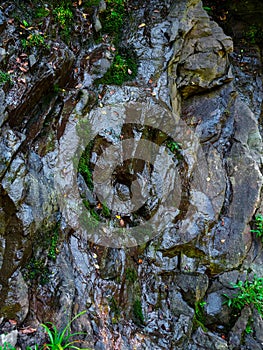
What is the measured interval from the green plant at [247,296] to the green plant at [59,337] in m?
2.52

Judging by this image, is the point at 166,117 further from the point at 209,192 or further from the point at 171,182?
the point at 209,192

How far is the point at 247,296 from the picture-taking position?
15.2 ft

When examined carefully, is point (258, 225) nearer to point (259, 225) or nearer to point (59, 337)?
point (259, 225)

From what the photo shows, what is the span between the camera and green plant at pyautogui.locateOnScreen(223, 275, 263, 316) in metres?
4.59

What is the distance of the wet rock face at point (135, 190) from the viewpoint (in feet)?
11.2

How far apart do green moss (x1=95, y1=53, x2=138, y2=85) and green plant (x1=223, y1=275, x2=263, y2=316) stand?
374 centimetres

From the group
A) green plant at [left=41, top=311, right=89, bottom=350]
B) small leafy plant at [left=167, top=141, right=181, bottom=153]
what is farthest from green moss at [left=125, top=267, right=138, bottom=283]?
small leafy plant at [left=167, top=141, right=181, bottom=153]

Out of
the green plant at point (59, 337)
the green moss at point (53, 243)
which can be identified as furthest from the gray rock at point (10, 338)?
the green moss at point (53, 243)

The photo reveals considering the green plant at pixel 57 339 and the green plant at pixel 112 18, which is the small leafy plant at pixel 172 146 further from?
the green plant at pixel 57 339

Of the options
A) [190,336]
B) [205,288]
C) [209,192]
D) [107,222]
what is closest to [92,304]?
[107,222]

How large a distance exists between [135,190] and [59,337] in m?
2.25

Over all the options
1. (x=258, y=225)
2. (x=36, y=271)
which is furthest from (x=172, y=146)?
(x=36, y=271)

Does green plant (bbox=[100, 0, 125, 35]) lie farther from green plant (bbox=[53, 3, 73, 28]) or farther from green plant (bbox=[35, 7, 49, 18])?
green plant (bbox=[35, 7, 49, 18])

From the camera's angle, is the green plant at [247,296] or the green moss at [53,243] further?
the green plant at [247,296]
